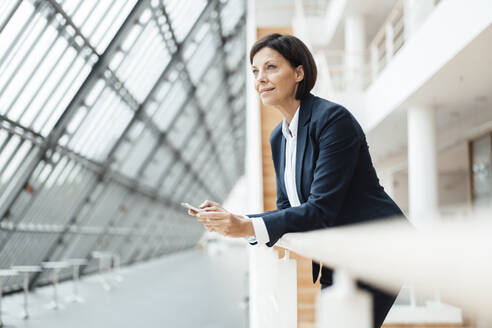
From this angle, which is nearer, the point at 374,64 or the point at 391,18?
the point at 391,18

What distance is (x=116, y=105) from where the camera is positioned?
11.8 m

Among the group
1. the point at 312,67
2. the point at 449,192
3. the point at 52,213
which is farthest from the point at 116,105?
the point at 449,192

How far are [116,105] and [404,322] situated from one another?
26.6ft

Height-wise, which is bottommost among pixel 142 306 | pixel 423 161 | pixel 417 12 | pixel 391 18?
pixel 142 306

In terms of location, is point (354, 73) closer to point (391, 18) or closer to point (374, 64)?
point (374, 64)

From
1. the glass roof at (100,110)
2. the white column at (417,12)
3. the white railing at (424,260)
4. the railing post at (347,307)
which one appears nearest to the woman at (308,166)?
the white railing at (424,260)

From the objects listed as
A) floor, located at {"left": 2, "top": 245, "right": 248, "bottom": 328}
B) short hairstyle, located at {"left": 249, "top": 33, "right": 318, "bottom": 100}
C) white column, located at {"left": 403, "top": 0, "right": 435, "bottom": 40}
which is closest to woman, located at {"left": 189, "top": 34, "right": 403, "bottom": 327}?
short hairstyle, located at {"left": 249, "top": 33, "right": 318, "bottom": 100}

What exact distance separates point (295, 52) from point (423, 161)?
9.40 metres

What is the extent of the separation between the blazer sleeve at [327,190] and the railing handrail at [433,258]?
445 millimetres

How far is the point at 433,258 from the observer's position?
1.93ft

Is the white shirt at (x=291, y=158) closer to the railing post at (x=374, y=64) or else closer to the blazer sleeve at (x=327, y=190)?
the blazer sleeve at (x=327, y=190)

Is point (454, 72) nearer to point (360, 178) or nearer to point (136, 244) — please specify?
point (360, 178)

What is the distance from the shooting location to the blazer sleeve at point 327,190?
1.27m

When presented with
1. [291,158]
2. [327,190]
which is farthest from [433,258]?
[291,158]
